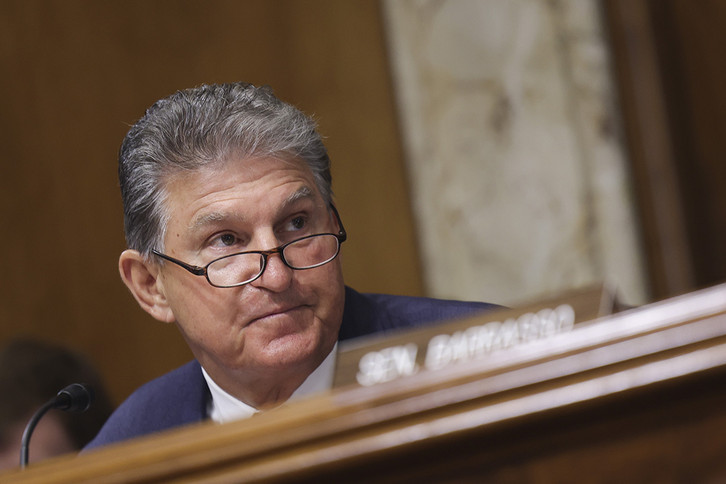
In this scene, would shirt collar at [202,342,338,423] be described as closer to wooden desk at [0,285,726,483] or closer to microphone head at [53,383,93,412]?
microphone head at [53,383,93,412]

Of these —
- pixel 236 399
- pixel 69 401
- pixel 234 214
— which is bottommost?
pixel 236 399

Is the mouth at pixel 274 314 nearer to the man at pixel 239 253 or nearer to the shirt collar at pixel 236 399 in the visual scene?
the man at pixel 239 253

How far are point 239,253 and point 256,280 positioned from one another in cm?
6

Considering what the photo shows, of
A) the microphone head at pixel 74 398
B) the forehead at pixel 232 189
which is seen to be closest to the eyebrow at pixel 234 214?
the forehead at pixel 232 189

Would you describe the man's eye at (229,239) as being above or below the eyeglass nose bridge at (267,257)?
above

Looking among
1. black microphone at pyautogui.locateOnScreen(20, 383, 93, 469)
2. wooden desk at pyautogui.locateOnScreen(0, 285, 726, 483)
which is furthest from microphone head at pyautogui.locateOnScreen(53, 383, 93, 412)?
wooden desk at pyautogui.locateOnScreen(0, 285, 726, 483)

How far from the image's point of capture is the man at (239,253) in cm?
155

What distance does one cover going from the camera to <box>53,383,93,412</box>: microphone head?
5.04ft

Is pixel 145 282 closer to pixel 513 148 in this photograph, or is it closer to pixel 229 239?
pixel 229 239

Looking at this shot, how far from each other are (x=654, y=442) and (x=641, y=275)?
207cm

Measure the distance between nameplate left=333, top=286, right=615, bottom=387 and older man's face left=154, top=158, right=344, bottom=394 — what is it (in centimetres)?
67

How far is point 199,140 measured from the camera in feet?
5.29

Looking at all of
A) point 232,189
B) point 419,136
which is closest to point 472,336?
point 232,189

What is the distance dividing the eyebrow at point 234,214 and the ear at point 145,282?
0.60 feet
